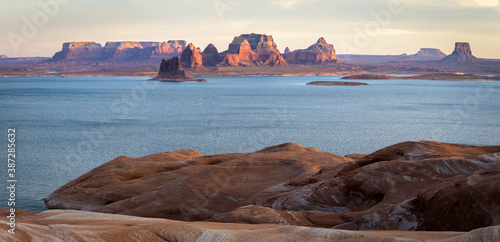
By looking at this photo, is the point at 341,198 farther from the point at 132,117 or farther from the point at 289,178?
the point at 132,117

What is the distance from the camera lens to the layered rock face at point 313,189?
11891 mm

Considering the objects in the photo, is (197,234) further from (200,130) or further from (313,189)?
(200,130)

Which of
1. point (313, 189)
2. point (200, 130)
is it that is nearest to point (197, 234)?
point (313, 189)

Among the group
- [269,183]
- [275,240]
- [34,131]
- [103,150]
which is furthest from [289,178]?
[34,131]

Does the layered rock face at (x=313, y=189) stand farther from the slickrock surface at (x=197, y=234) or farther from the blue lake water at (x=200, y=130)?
the blue lake water at (x=200, y=130)

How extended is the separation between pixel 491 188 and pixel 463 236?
9.45 ft

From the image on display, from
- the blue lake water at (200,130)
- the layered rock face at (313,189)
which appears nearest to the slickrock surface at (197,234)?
the layered rock face at (313,189)

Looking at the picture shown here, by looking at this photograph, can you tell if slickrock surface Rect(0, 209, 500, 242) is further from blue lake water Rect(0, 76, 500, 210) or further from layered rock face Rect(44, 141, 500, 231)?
blue lake water Rect(0, 76, 500, 210)

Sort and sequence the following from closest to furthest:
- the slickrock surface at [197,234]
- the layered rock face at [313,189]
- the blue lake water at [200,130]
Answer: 1. the slickrock surface at [197,234]
2. the layered rock face at [313,189]
3. the blue lake water at [200,130]

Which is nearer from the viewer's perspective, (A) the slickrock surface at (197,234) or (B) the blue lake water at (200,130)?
(A) the slickrock surface at (197,234)

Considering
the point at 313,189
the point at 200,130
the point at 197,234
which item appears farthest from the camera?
the point at 200,130

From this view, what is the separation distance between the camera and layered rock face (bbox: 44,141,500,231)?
468 inches

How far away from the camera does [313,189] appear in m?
16.3

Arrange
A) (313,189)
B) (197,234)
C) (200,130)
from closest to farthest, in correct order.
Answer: (197,234), (313,189), (200,130)
